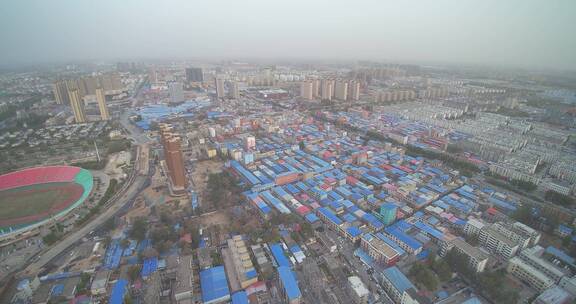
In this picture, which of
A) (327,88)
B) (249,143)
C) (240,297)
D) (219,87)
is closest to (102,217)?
(240,297)

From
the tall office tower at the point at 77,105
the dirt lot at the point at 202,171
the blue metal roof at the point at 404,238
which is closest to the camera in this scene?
the blue metal roof at the point at 404,238

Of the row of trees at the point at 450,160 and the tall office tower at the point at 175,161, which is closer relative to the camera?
the tall office tower at the point at 175,161

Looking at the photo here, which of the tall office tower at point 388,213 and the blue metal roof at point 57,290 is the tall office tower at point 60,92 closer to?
the blue metal roof at point 57,290

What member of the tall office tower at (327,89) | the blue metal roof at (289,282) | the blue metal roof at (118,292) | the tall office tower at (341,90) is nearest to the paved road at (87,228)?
the blue metal roof at (118,292)

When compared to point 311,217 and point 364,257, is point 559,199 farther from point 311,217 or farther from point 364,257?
point 311,217

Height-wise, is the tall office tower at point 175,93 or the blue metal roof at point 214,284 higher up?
the tall office tower at point 175,93

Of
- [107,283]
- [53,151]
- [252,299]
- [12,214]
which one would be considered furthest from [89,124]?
[252,299]

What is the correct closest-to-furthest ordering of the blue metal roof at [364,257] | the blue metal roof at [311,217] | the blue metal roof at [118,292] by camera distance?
1. the blue metal roof at [118,292]
2. the blue metal roof at [364,257]
3. the blue metal roof at [311,217]
